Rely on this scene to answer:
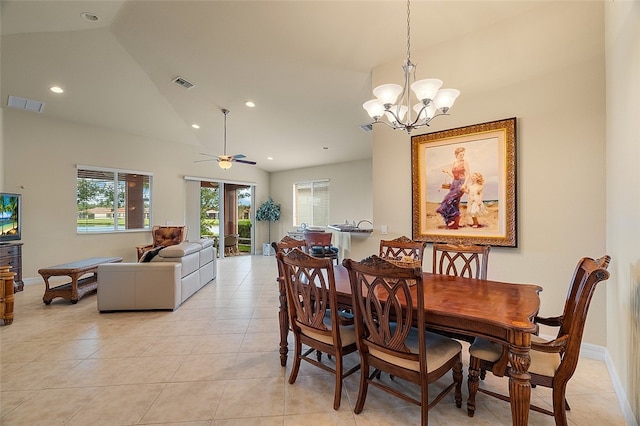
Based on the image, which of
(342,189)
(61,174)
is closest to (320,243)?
(342,189)

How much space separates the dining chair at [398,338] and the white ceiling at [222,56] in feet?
8.93

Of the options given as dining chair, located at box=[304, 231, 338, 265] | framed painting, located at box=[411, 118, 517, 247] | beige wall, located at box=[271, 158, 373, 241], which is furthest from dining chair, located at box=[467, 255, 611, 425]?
beige wall, located at box=[271, 158, 373, 241]

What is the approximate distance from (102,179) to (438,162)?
6893mm

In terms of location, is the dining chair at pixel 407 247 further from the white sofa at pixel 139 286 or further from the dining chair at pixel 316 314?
the white sofa at pixel 139 286

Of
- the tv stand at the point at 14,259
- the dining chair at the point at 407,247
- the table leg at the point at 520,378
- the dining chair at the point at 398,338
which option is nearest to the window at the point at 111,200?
the tv stand at the point at 14,259

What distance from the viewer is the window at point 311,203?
855 cm

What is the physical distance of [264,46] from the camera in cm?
364

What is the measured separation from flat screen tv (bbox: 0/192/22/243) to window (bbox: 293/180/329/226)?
6179 mm

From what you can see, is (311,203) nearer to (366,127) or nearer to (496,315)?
(366,127)

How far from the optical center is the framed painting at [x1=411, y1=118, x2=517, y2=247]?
3.00m

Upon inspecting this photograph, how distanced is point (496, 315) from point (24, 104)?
7.37m

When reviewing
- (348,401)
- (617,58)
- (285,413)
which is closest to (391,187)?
(617,58)

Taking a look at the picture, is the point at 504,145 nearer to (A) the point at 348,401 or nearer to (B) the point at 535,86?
(B) the point at 535,86

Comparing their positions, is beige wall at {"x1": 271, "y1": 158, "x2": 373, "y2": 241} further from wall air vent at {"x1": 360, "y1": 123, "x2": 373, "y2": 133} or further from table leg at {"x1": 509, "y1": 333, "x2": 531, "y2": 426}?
table leg at {"x1": 509, "y1": 333, "x2": 531, "y2": 426}
